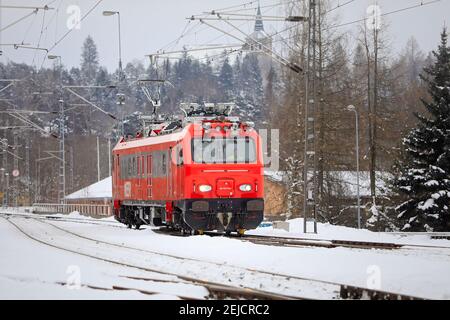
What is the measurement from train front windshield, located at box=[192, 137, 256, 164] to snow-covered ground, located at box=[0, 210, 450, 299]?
8.88 feet

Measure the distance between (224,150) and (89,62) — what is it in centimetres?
10456

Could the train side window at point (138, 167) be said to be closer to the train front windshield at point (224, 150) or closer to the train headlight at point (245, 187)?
the train front windshield at point (224, 150)

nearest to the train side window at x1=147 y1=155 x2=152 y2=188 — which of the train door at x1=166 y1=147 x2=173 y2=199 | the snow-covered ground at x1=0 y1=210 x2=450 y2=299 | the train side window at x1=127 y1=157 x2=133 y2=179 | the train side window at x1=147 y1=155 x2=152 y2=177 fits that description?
the train side window at x1=147 y1=155 x2=152 y2=177

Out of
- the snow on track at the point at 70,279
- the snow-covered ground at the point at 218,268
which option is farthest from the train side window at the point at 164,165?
the snow on track at the point at 70,279

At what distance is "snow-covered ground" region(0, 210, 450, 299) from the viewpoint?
11.4 meters

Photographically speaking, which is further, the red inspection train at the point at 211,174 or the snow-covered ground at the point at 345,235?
the snow-covered ground at the point at 345,235

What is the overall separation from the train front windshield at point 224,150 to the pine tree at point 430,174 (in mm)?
15028

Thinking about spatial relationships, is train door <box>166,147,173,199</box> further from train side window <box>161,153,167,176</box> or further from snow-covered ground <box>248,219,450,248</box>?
snow-covered ground <box>248,219,450,248</box>

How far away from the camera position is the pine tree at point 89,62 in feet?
405

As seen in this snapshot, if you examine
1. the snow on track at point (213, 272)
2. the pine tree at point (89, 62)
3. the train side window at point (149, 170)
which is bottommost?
the snow on track at point (213, 272)

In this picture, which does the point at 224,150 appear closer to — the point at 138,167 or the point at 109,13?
the point at 138,167

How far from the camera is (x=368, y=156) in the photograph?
171 feet
